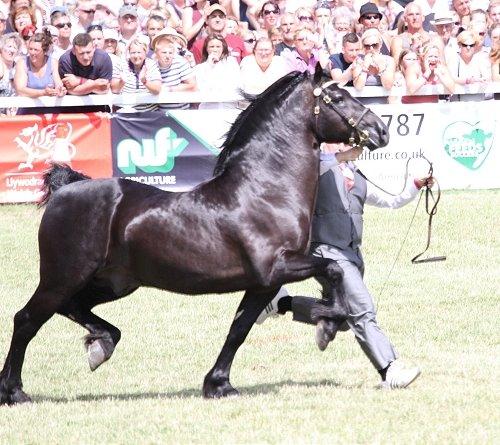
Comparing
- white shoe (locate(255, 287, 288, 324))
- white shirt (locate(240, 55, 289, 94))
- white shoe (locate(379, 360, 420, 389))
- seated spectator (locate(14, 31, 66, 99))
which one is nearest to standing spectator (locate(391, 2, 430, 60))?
white shirt (locate(240, 55, 289, 94))

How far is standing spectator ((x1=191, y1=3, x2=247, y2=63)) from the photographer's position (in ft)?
53.1

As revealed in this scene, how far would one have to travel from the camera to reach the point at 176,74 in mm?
15266

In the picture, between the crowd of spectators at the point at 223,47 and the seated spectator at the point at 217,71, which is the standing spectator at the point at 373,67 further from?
the seated spectator at the point at 217,71

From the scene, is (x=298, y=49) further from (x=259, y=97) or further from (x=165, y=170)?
(x=259, y=97)

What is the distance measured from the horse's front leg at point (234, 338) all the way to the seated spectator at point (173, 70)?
7477 millimetres

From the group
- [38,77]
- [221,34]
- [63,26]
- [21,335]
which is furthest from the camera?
[221,34]

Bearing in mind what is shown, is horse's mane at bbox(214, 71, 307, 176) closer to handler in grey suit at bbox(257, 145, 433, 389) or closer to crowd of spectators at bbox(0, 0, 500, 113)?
handler in grey suit at bbox(257, 145, 433, 389)

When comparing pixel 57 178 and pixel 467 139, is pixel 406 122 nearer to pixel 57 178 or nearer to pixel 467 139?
pixel 467 139

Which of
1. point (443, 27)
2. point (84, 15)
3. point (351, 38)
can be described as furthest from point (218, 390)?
point (443, 27)

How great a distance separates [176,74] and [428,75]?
3288 mm

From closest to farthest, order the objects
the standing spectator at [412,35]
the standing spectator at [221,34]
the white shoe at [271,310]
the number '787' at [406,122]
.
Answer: the white shoe at [271,310] < the number '787' at [406,122] < the standing spectator at [221,34] < the standing spectator at [412,35]

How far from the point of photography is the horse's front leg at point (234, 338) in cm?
807

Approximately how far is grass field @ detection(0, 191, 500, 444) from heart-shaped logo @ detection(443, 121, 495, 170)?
0.88 m

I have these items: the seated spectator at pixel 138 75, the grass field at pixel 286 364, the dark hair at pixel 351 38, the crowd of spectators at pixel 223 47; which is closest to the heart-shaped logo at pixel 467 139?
the crowd of spectators at pixel 223 47
